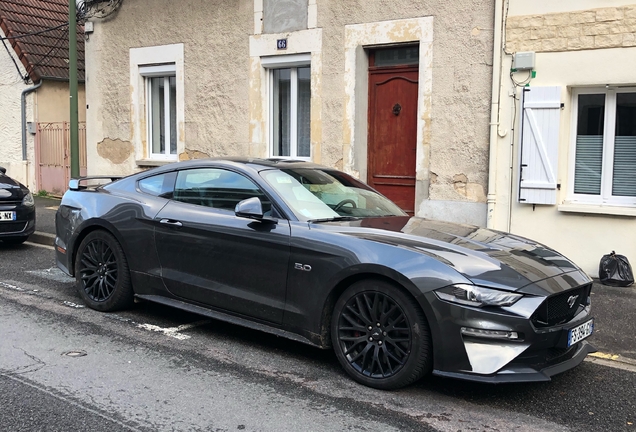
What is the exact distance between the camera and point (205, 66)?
12.1 m

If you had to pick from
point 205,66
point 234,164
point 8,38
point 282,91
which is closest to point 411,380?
point 234,164

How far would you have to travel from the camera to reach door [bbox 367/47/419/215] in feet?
33.4

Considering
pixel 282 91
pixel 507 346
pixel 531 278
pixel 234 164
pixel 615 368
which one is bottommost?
pixel 615 368

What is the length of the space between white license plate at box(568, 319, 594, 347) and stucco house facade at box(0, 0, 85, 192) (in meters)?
13.5

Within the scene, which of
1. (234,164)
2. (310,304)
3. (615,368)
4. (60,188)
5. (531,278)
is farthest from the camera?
(60,188)

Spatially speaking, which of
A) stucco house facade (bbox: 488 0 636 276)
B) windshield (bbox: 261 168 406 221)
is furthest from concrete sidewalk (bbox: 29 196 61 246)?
stucco house facade (bbox: 488 0 636 276)

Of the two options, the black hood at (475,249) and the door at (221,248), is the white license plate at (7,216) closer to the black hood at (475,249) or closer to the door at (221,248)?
the door at (221,248)

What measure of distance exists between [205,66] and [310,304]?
27.2 ft

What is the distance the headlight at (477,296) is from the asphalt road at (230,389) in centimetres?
69

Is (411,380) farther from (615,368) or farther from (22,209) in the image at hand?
(22,209)

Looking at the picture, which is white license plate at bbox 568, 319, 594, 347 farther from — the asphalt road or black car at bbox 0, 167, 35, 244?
black car at bbox 0, 167, 35, 244

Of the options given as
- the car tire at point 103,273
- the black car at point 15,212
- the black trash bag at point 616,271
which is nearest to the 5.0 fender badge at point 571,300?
the car tire at point 103,273

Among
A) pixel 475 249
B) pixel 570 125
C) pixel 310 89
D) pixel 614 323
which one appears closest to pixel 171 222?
pixel 475 249

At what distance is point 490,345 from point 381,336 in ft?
2.34
